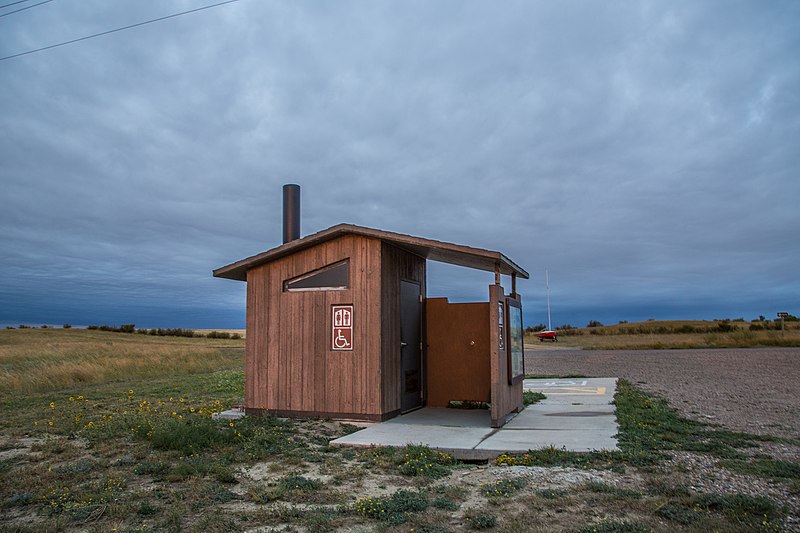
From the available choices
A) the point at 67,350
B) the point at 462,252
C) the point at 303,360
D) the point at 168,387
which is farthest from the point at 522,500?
the point at 67,350

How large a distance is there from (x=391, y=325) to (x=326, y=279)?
53.0 inches

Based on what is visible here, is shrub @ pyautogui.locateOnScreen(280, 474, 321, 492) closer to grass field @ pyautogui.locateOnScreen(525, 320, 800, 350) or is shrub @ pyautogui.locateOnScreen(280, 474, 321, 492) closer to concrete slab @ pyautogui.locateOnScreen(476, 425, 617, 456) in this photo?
concrete slab @ pyautogui.locateOnScreen(476, 425, 617, 456)

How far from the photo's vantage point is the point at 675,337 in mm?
40219

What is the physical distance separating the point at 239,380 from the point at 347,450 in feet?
33.8

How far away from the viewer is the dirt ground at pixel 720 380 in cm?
940

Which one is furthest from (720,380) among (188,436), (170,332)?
(170,332)

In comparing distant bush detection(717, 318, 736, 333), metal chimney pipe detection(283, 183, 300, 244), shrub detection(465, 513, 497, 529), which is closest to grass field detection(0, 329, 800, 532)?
shrub detection(465, 513, 497, 529)

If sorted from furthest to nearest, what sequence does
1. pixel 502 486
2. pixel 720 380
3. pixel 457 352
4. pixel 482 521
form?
1. pixel 720 380
2. pixel 457 352
3. pixel 502 486
4. pixel 482 521

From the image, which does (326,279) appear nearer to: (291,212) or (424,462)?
(291,212)

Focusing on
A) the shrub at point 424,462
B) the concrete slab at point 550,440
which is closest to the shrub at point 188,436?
the shrub at point 424,462

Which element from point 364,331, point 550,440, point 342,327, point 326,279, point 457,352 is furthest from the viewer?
point 457,352

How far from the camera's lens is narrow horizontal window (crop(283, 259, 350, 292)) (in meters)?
9.73

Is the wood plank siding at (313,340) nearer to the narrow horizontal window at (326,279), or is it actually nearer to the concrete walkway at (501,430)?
the narrow horizontal window at (326,279)

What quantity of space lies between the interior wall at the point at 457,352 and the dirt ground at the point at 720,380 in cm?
352
